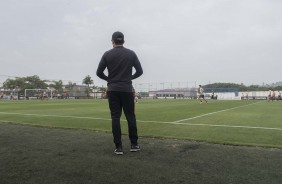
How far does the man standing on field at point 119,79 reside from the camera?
5.14m

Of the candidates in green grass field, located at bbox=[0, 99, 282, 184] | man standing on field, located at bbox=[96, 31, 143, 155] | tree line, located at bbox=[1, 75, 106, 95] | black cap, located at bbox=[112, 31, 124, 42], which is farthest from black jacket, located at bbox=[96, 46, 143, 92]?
tree line, located at bbox=[1, 75, 106, 95]

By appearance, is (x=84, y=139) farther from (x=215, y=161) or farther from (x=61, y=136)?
(x=215, y=161)

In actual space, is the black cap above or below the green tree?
below

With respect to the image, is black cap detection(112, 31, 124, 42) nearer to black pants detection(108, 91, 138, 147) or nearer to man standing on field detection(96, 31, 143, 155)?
man standing on field detection(96, 31, 143, 155)

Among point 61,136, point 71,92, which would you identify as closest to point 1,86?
point 71,92

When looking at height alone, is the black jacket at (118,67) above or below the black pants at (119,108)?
above

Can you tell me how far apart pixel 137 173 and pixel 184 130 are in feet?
13.1

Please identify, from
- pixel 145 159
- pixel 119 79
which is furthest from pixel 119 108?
pixel 145 159

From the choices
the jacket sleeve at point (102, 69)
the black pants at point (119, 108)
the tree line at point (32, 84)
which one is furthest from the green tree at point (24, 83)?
the black pants at point (119, 108)

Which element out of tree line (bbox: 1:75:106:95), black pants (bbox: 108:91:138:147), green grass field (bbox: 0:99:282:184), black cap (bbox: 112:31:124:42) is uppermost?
tree line (bbox: 1:75:106:95)

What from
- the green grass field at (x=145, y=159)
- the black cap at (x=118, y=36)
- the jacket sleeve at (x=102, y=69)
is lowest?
the green grass field at (x=145, y=159)

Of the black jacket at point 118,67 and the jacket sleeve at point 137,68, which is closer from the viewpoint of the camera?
the black jacket at point 118,67

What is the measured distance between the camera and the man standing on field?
5.14 metres

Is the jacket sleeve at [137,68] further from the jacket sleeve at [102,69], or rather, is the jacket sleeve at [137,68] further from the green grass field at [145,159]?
the green grass field at [145,159]
